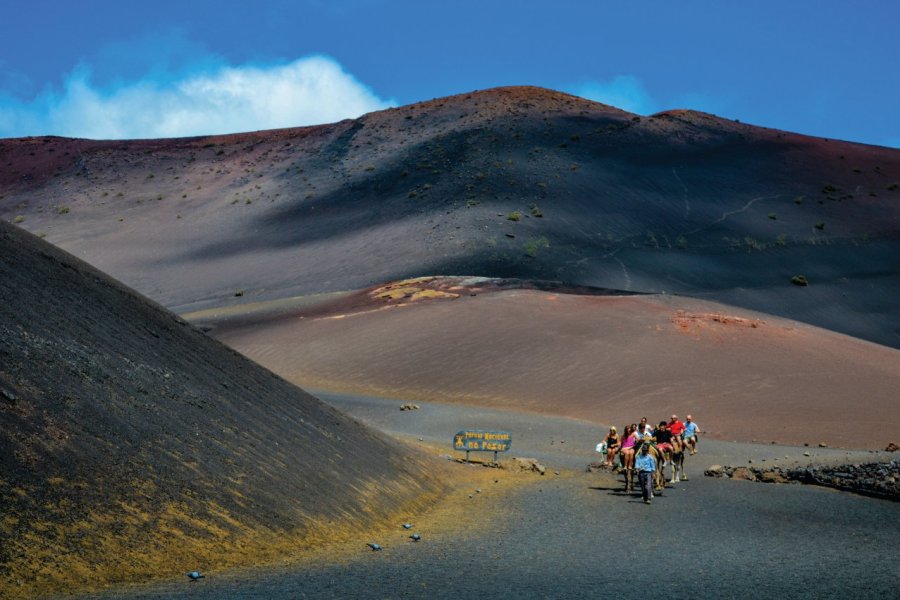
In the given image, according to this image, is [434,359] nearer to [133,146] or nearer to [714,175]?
[714,175]

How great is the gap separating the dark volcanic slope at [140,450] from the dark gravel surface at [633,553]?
Result: 3.15 ft

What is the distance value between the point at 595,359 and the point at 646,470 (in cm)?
2524

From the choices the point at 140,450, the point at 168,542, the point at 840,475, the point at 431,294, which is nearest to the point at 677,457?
the point at 840,475

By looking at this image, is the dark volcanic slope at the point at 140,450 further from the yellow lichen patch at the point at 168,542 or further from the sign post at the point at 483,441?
the sign post at the point at 483,441

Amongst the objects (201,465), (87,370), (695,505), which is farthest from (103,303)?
(695,505)

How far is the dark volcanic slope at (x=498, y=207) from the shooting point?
6962 centimetres

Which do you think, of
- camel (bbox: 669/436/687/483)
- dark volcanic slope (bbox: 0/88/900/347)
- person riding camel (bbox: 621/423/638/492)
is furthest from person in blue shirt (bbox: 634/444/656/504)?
dark volcanic slope (bbox: 0/88/900/347)

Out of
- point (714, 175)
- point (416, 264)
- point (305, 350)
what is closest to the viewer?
point (305, 350)

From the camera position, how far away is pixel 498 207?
77.7m

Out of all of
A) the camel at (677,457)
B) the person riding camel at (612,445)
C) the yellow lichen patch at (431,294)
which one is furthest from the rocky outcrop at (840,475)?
the yellow lichen patch at (431,294)

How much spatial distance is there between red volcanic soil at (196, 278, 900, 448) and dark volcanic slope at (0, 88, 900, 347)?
36.1 ft

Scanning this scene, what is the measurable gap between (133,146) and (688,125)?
226ft

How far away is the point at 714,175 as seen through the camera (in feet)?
300

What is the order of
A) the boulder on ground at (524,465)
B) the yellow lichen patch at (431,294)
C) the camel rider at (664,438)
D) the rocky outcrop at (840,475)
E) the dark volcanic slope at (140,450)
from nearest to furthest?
the dark volcanic slope at (140,450), the rocky outcrop at (840,475), the camel rider at (664,438), the boulder on ground at (524,465), the yellow lichen patch at (431,294)
